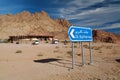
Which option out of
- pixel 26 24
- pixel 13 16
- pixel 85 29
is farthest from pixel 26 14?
pixel 85 29

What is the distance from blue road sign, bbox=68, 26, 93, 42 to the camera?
11.6 meters

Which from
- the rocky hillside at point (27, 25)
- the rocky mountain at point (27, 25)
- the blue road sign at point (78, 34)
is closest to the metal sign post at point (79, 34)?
the blue road sign at point (78, 34)

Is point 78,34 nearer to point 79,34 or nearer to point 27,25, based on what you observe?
point 79,34

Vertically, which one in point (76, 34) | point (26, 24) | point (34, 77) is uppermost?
point (26, 24)

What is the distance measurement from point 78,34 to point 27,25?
145691 mm

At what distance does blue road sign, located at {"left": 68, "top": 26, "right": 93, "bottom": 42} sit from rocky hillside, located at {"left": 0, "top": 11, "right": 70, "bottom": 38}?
129584 millimetres

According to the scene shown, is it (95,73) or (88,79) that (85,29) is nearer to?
(95,73)

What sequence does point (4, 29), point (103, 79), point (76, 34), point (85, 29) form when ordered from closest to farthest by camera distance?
point (103, 79)
point (76, 34)
point (85, 29)
point (4, 29)

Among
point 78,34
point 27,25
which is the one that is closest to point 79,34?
point 78,34

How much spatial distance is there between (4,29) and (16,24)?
1100cm

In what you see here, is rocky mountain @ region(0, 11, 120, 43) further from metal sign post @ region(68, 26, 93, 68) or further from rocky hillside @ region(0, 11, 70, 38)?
metal sign post @ region(68, 26, 93, 68)

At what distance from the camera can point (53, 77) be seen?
952cm

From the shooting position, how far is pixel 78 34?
40.1ft

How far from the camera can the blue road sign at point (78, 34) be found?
1160 cm
